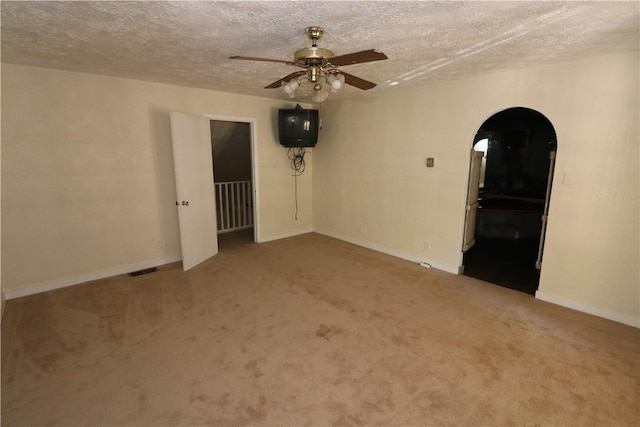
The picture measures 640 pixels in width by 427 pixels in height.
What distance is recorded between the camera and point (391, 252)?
454cm

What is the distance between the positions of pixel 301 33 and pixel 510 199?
18.7 ft

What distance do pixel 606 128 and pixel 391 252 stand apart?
2661 mm

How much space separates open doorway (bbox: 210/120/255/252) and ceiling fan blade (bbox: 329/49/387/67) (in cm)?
342

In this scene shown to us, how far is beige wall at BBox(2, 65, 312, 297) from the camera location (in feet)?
10.1

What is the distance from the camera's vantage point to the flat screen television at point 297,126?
473 centimetres

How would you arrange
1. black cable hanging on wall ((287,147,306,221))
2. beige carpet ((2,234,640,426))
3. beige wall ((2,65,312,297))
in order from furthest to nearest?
black cable hanging on wall ((287,147,306,221)) < beige wall ((2,65,312,297)) < beige carpet ((2,234,640,426))

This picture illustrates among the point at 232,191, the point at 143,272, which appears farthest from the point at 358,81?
the point at 232,191

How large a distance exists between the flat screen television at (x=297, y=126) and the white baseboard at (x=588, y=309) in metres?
3.57

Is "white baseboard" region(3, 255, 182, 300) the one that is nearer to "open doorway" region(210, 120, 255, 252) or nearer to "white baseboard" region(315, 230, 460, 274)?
"open doorway" region(210, 120, 255, 252)

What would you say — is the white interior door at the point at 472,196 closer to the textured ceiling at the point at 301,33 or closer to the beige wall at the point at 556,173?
the beige wall at the point at 556,173

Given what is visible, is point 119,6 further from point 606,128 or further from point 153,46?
point 606,128

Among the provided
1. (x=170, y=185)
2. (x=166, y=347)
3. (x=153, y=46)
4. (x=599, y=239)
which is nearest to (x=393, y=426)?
(x=166, y=347)

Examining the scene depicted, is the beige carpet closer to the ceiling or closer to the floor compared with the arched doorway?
closer to the floor

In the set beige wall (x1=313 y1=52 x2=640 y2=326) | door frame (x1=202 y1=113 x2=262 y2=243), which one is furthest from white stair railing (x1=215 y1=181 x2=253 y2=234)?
beige wall (x1=313 y1=52 x2=640 y2=326)
